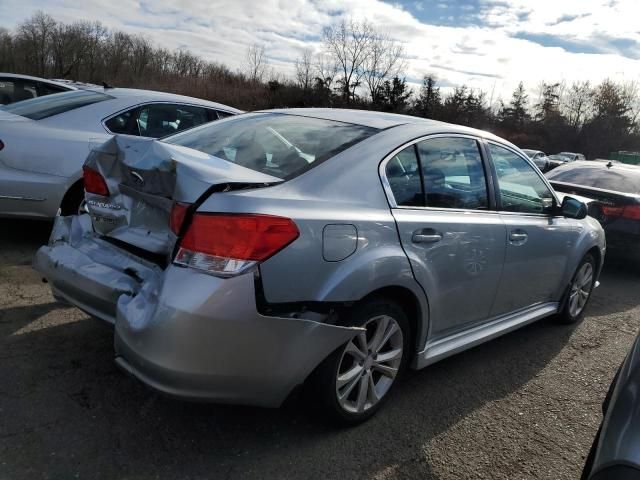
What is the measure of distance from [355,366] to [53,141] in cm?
349

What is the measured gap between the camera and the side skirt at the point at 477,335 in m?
3.02

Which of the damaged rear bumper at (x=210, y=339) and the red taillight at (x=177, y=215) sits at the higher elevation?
the red taillight at (x=177, y=215)

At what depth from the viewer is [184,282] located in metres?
2.14

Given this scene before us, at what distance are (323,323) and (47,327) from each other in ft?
7.02

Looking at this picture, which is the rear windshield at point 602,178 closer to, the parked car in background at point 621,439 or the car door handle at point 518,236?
the car door handle at point 518,236

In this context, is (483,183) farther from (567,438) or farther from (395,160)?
(567,438)

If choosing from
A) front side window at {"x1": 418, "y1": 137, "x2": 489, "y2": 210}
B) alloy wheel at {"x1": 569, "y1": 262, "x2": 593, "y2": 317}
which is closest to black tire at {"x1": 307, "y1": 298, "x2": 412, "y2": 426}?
front side window at {"x1": 418, "y1": 137, "x2": 489, "y2": 210}

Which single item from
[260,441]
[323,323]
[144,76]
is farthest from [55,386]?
[144,76]

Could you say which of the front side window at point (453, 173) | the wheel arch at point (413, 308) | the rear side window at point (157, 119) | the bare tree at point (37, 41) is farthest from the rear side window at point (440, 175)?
the bare tree at point (37, 41)

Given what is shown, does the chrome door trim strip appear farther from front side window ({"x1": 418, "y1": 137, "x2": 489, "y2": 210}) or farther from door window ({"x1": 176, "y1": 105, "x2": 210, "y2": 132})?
front side window ({"x1": 418, "y1": 137, "x2": 489, "y2": 210})

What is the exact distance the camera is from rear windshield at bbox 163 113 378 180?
261cm

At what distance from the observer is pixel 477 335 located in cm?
336

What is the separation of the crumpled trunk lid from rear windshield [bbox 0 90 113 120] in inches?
94.9

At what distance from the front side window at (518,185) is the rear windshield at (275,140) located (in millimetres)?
1120
